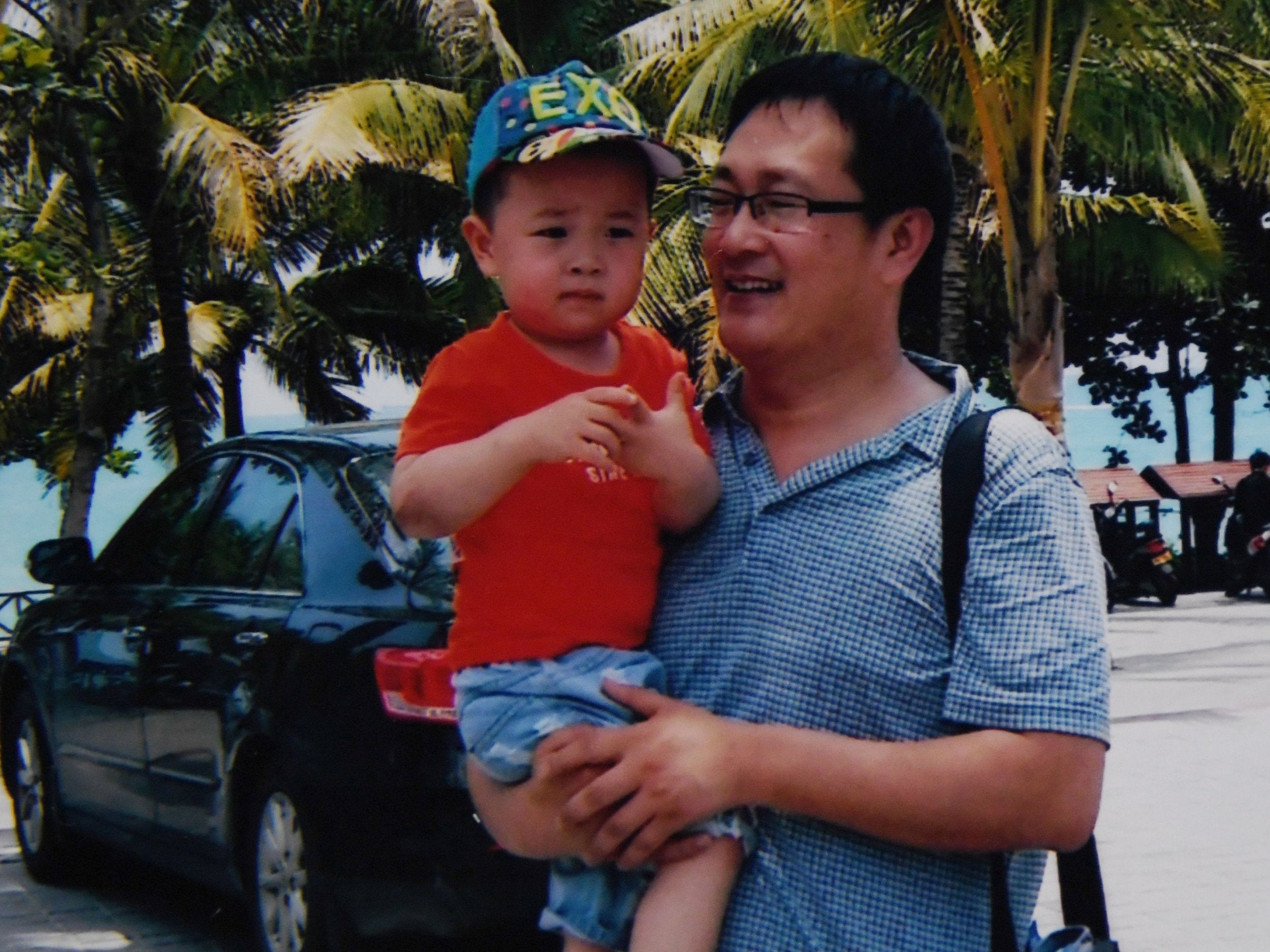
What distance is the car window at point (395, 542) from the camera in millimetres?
4516

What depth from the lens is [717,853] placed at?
70.4 inches

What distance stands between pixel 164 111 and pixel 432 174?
10.4 feet

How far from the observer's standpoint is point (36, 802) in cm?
695

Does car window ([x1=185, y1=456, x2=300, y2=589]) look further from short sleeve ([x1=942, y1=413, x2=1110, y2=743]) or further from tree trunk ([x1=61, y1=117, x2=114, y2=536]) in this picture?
tree trunk ([x1=61, y1=117, x2=114, y2=536])

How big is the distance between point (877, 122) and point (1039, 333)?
9.72 meters

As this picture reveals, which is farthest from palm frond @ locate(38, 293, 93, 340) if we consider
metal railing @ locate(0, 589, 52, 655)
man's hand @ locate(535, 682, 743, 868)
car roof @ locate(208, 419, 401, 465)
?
man's hand @ locate(535, 682, 743, 868)

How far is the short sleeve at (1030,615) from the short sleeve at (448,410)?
1.99 ft

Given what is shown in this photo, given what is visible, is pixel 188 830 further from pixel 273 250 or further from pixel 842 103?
pixel 273 250

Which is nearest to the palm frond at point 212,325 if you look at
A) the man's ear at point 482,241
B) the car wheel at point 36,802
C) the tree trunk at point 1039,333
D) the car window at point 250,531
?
the tree trunk at point 1039,333

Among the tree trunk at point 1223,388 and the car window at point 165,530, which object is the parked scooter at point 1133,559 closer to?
the tree trunk at point 1223,388

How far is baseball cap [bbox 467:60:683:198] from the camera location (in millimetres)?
2062

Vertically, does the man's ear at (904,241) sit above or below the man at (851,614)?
above

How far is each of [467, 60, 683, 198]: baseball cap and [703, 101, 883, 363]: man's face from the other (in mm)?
210

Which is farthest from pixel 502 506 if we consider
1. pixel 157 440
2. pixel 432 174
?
pixel 157 440
